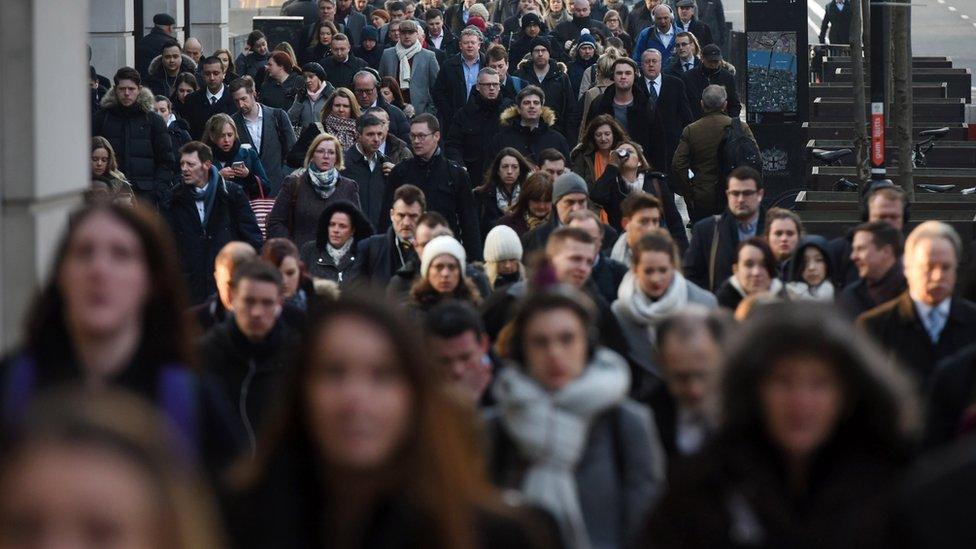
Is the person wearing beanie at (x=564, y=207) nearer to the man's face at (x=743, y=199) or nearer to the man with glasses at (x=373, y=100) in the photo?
the man's face at (x=743, y=199)

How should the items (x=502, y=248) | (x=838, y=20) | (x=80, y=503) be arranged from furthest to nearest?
(x=838, y=20), (x=502, y=248), (x=80, y=503)

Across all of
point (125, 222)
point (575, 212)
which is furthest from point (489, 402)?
point (575, 212)

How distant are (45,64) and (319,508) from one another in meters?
3.95

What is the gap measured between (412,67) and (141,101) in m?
6.07

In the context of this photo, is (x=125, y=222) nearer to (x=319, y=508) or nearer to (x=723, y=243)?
(x=319, y=508)

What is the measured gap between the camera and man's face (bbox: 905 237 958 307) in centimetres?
828

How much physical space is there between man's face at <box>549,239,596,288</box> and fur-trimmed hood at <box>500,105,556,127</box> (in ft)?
25.2

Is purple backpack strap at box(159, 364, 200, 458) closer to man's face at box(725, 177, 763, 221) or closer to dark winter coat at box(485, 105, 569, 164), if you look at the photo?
man's face at box(725, 177, 763, 221)

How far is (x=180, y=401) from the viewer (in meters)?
4.34

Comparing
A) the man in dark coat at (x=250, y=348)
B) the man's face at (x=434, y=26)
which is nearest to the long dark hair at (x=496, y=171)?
the man in dark coat at (x=250, y=348)

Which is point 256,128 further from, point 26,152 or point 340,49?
point 26,152

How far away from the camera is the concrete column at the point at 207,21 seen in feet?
107

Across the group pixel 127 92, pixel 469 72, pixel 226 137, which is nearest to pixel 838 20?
pixel 469 72

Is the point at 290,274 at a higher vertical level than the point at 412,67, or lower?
lower
